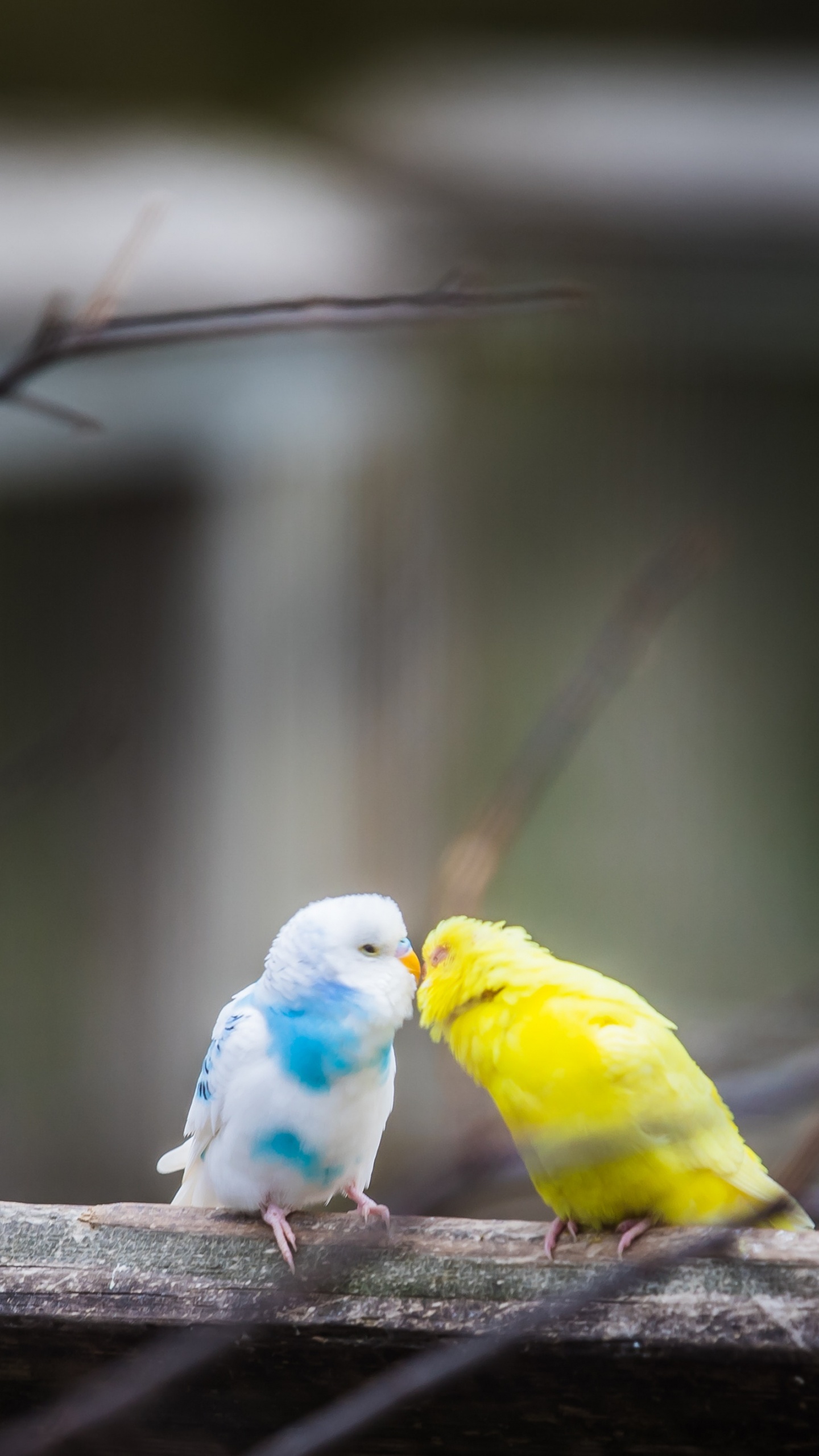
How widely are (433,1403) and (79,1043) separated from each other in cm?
71

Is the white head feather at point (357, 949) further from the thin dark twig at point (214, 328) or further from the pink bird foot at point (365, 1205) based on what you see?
the thin dark twig at point (214, 328)

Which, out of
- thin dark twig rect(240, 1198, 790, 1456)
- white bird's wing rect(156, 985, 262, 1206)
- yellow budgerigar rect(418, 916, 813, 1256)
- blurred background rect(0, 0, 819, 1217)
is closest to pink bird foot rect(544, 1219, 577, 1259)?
yellow budgerigar rect(418, 916, 813, 1256)

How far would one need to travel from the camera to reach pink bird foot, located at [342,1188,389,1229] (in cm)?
34

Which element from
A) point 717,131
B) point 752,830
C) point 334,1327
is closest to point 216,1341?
point 334,1327

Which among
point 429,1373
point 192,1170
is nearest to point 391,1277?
point 192,1170

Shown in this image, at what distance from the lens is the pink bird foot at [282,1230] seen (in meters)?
0.34

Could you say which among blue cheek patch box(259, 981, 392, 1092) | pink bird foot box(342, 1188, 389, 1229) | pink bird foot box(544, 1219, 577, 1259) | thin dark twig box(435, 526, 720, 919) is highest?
thin dark twig box(435, 526, 720, 919)

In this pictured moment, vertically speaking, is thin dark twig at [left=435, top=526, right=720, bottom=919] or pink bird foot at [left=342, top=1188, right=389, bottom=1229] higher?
thin dark twig at [left=435, top=526, right=720, bottom=919]

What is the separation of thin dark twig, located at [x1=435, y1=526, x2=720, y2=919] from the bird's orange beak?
0.16 m

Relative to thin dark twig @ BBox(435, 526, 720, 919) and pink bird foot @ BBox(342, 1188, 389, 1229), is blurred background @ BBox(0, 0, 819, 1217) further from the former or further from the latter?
thin dark twig @ BBox(435, 526, 720, 919)

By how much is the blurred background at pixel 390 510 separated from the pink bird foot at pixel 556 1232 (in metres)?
0.41

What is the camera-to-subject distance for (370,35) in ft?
2.76

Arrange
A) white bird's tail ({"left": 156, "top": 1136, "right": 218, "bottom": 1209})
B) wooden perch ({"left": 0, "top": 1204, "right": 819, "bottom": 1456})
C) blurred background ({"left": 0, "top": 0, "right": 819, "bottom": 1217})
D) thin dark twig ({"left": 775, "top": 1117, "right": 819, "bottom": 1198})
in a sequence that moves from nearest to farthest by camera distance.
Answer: thin dark twig ({"left": 775, "top": 1117, "right": 819, "bottom": 1198}) < wooden perch ({"left": 0, "top": 1204, "right": 819, "bottom": 1456}) < white bird's tail ({"left": 156, "top": 1136, "right": 218, "bottom": 1209}) < blurred background ({"left": 0, "top": 0, "right": 819, "bottom": 1217})

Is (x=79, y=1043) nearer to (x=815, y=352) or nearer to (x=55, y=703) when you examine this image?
(x=55, y=703)
